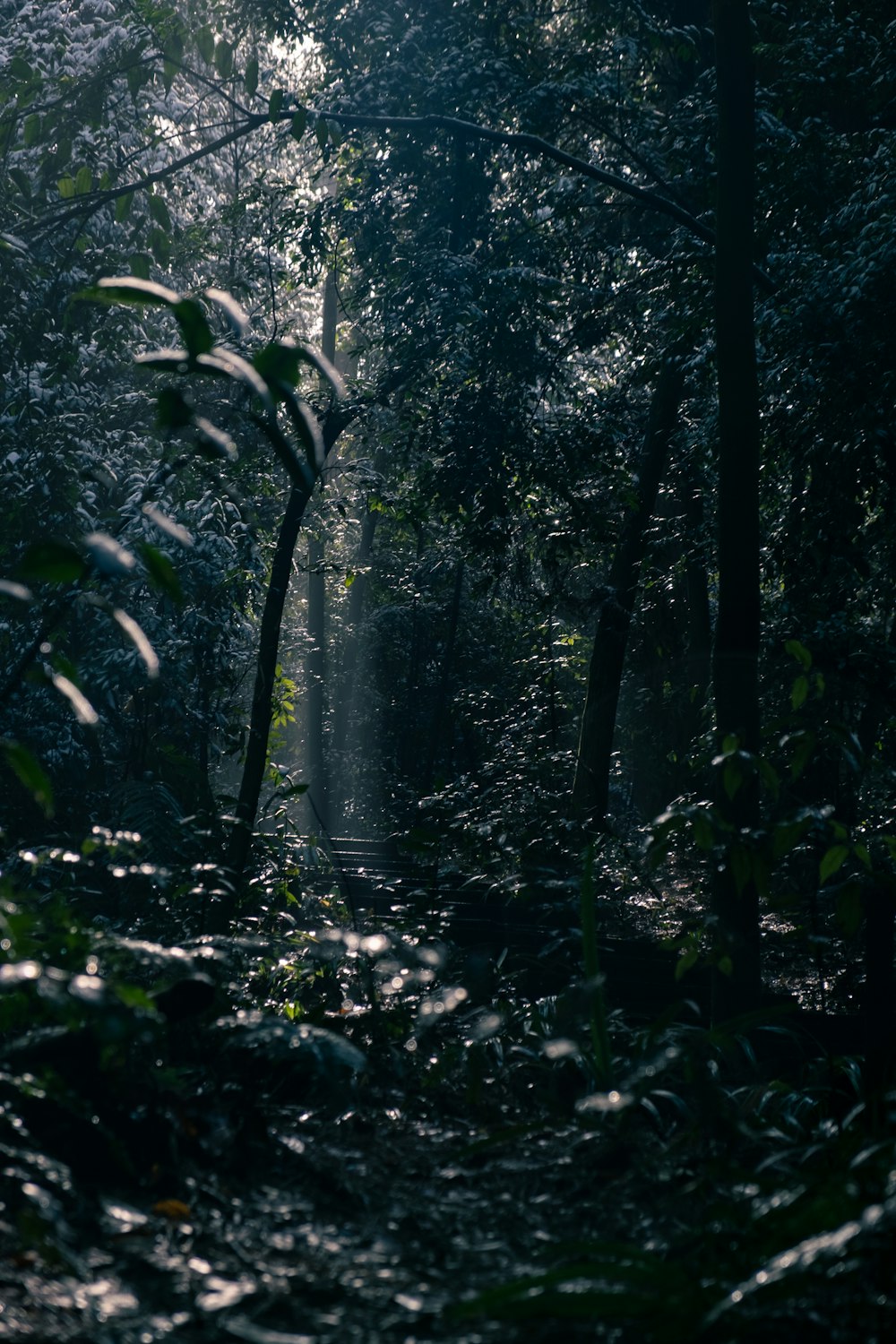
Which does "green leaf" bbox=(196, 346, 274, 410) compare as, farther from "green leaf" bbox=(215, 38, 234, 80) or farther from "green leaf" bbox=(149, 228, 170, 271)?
"green leaf" bbox=(215, 38, 234, 80)

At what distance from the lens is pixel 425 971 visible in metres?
2.81

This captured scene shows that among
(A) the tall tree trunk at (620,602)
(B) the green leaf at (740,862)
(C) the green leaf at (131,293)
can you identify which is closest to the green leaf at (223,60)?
(C) the green leaf at (131,293)

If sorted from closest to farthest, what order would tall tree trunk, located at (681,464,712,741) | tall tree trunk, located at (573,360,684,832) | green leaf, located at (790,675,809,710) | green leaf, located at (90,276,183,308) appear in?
1. green leaf, located at (90,276,183,308)
2. green leaf, located at (790,675,809,710)
3. tall tree trunk, located at (573,360,684,832)
4. tall tree trunk, located at (681,464,712,741)

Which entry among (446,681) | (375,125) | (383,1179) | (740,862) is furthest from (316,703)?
(383,1179)

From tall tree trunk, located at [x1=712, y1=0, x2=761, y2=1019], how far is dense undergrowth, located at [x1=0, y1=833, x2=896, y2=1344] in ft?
2.81

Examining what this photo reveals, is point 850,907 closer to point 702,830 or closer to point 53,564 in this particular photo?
point 702,830

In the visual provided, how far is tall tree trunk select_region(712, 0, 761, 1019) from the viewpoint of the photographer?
160 inches

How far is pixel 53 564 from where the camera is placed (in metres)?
1.75

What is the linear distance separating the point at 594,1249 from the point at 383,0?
11433mm

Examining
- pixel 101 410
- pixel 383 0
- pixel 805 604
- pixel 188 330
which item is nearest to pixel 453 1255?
pixel 188 330

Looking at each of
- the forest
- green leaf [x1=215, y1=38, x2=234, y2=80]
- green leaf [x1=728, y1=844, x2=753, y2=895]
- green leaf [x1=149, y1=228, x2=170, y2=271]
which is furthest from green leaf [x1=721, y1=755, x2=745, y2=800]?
green leaf [x1=215, y1=38, x2=234, y2=80]

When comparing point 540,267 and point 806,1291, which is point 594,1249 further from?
point 540,267

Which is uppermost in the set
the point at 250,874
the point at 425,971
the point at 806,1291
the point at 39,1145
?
the point at 250,874

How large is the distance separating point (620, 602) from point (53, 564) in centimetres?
1031
